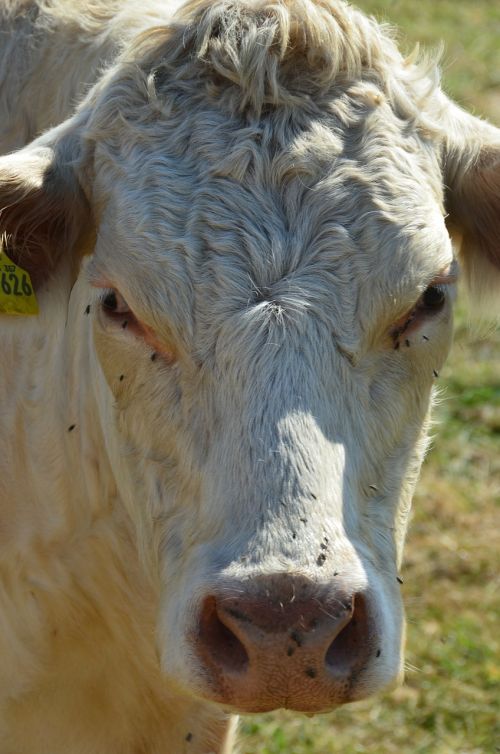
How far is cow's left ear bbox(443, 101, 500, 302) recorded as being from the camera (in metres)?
3.60

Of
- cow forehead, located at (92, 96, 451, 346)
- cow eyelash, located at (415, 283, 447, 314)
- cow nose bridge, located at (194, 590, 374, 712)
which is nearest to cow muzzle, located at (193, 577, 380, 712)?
cow nose bridge, located at (194, 590, 374, 712)

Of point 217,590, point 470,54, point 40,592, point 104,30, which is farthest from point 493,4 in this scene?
point 217,590

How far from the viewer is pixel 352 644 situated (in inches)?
110

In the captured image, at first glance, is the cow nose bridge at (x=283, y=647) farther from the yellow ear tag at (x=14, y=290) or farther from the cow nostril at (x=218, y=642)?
the yellow ear tag at (x=14, y=290)

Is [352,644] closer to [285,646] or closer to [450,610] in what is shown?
[285,646]

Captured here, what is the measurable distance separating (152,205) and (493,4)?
12.0 m

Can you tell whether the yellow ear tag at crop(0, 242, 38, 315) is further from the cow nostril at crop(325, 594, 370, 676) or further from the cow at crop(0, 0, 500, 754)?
the cow nostril at crop(325, 594, 370, 676)

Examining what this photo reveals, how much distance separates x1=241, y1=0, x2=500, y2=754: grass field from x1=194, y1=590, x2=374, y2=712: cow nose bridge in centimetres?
192

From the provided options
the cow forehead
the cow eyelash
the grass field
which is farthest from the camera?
the grass field

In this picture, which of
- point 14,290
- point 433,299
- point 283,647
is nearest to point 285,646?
point 283,647

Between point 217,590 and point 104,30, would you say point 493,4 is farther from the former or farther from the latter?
point 217,590

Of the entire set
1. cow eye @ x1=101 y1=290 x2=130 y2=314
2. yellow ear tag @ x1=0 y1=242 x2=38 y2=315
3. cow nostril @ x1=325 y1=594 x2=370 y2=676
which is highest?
cow eye @ x1=101 y1=290 x2=130 y2=314

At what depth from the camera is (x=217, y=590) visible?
271cm

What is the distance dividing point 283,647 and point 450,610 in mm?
3410
